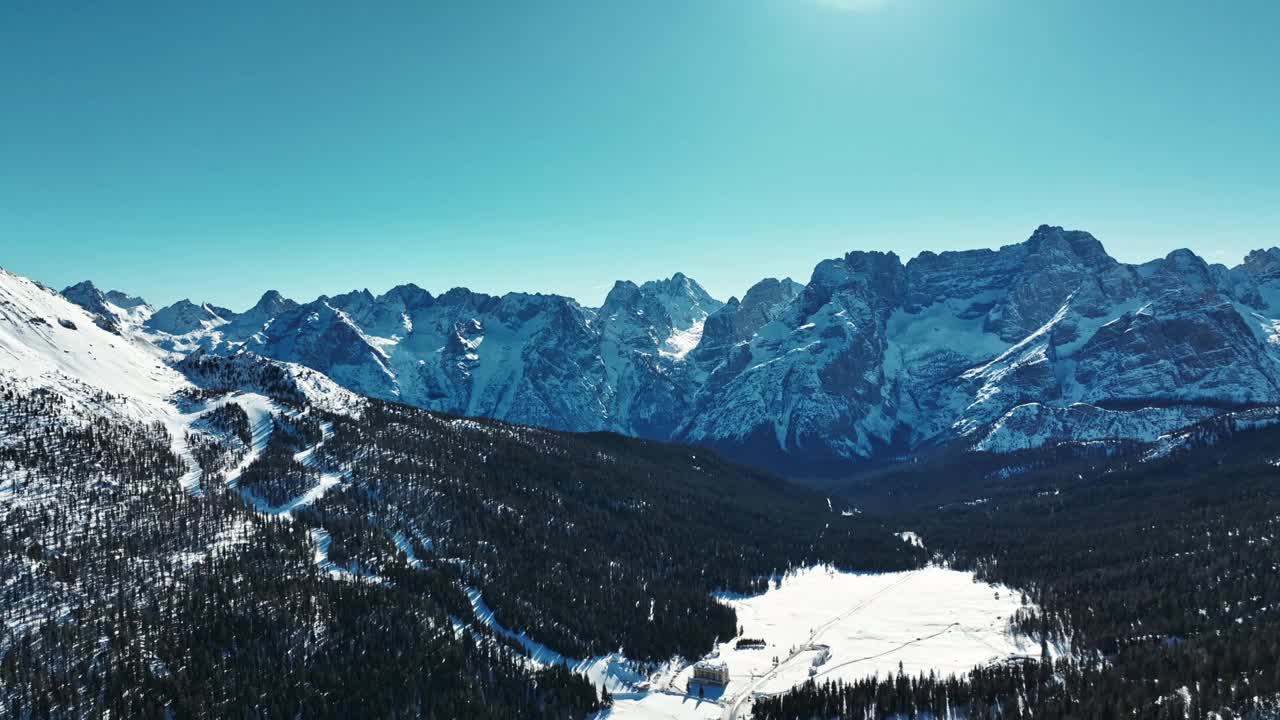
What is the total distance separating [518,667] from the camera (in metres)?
181

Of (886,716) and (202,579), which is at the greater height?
(202,579)

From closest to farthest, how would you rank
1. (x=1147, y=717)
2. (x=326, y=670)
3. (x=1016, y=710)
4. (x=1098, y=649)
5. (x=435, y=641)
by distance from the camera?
(x=1147, y=717) < (x=1016, y=710) < (x=326, y=670) < (x=435, y=641) < (x=1098, y=649)

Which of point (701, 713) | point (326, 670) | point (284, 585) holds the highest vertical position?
point (284, 585)

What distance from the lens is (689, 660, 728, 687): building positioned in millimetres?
185000

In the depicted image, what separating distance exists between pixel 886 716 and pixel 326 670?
109m

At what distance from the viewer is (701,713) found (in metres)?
173

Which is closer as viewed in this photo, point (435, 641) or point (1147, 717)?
point (1147, 717)

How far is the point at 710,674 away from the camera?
185875 mm

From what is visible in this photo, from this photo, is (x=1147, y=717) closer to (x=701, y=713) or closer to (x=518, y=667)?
(x=701, y=713)

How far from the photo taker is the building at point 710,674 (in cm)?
18500

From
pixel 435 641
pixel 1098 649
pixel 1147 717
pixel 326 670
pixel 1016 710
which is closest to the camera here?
pixel 1147 717

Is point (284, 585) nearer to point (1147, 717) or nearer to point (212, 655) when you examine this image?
point (212, 655)

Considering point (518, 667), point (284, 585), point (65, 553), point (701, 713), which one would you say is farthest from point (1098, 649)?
point (65, 553)

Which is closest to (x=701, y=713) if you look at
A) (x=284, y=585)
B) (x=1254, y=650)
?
(x=284, y=585)
